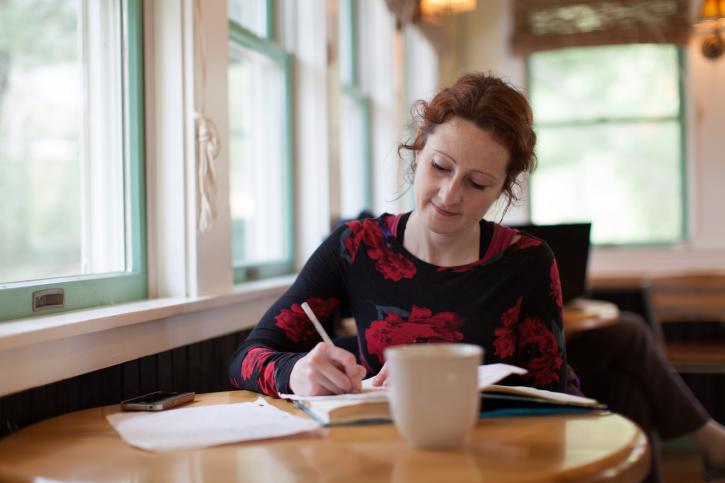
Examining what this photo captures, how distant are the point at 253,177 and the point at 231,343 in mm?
938

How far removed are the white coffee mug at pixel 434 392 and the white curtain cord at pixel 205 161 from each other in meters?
1.09

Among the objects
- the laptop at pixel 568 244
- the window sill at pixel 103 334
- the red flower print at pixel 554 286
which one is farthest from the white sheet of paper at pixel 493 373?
the laptop at pixel 568 244

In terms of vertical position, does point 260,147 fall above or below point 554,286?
above

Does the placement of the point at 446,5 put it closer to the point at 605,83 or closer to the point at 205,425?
the point at 605,83

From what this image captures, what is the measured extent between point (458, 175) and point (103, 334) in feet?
2.22

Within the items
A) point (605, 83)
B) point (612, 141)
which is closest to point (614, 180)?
point (612, 141)

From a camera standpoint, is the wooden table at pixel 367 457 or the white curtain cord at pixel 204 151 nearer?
the wooden table at pixel 367 457

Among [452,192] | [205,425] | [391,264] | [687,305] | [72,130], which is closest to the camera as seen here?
[205,425]

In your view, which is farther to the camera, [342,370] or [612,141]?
[612,141]

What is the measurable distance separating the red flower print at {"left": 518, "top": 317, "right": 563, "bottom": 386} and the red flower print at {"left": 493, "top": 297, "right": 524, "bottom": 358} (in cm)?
2

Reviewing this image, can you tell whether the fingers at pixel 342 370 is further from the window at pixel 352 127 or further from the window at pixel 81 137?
the window at pixel 352 127

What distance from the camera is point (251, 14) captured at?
9.24 feet

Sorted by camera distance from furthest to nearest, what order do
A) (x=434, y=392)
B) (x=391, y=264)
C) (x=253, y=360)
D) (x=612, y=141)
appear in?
(x=612, y=141)
(x=391, y=264)
(x=253, y=360)
(x=434, y=392)

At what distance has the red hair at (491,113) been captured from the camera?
1.51m
